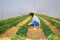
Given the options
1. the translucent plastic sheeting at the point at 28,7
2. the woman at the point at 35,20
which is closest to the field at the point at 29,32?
the woman at the point at 35,20

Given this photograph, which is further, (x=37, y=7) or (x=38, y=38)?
(x=37, y=7)

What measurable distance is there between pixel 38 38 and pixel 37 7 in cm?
165

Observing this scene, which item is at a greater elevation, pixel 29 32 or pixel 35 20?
pixel 35 20

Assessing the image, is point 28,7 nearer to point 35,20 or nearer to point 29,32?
point 35,20

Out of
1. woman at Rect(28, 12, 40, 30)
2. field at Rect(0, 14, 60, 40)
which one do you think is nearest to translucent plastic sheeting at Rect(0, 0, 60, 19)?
woman at Rect(28, 12, 40, 30)

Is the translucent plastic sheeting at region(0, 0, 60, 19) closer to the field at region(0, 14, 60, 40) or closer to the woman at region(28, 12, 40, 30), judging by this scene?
the woman at region(28, 12, 40, 30)

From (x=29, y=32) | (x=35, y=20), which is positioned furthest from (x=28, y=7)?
(x=29, y=32)

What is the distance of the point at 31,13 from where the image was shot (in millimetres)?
7633

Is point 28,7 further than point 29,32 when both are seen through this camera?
Yes

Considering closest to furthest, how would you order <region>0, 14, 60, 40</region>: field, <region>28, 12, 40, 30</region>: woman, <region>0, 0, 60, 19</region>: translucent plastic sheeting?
1. <region>0, 14, 60, 40</region>: field
2. <region>0, 0, 60, 19</region>: translucent plastic sheeting
3. <region>28, 12, 40, 30</region>: woman

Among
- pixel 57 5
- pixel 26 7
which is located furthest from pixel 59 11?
pixel 26 7

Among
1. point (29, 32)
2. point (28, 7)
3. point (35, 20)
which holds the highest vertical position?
point (28, 7)

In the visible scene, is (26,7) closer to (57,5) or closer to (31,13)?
(31,13)

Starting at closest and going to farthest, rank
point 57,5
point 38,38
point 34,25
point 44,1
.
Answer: point 38,38 < point 57,5 < point 44,1 < point 34,25
